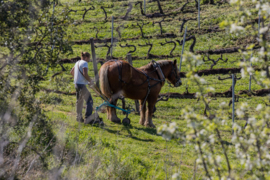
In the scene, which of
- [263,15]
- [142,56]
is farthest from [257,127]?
[142,56]

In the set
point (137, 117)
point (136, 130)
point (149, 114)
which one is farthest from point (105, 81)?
point (137, 117)

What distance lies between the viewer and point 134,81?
426 inches

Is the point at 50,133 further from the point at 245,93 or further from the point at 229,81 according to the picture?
the point at 229,81

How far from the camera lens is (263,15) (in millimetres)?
4188

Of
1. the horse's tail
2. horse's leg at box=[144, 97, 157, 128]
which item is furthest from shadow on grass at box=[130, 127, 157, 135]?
the horse's tail

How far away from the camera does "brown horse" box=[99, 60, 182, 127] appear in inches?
406

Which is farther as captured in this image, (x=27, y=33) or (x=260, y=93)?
(x=260, y=93)

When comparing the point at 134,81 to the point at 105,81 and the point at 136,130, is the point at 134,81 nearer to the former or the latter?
the point at 105,81

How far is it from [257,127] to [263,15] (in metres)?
1.58

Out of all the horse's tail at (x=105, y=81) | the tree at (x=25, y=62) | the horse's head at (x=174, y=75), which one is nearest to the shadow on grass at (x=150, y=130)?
the horse's tail at (x=105, y=81)

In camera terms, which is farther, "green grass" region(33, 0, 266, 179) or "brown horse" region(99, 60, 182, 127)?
"brown horse" region(99, 60, 182, 127)

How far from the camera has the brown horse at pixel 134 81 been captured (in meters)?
10.3

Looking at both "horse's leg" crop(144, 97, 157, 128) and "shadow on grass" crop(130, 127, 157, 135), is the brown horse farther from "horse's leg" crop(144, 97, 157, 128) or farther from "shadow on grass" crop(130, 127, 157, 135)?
"shadow on grass" crop(130, 127, 157, 135)

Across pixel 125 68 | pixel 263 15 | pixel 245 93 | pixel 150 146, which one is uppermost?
pixel 263 15
